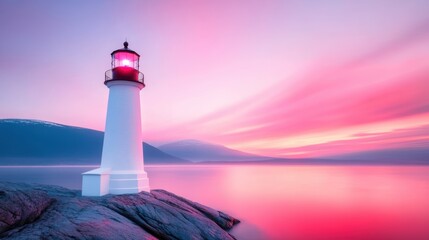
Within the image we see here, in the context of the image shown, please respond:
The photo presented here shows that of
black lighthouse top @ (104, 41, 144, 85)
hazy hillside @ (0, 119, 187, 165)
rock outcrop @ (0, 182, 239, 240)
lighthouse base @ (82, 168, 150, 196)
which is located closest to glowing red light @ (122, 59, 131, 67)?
black lighthouse top @ (104, 41, 144, 85)

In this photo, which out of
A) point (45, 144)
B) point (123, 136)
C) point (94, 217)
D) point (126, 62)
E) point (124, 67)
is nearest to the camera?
point (94, 217)

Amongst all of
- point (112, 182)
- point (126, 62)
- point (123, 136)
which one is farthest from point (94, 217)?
point (126, 62)

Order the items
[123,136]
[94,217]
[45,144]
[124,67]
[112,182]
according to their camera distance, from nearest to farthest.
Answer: [94,217] < [112,182] < [123,136] < [124,67] < [45,144]

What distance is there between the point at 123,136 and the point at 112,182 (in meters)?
2.13

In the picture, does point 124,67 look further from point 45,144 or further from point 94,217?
point 45,144

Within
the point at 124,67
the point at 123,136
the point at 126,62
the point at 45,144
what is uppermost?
the point at 45,144

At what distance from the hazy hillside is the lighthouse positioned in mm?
168122

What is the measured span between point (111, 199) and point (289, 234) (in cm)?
1180

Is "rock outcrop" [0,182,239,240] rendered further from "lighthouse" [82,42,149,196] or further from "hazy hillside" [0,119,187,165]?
"hazy hillside" [0,119,187,165]

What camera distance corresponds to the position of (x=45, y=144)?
15938 cm

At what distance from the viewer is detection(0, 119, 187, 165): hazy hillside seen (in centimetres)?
15025

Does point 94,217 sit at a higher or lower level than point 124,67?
lower

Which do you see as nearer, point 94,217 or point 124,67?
point 94,217

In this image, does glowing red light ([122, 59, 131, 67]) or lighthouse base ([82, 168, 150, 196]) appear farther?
glowing red light ([122, 59, 131, 67])
